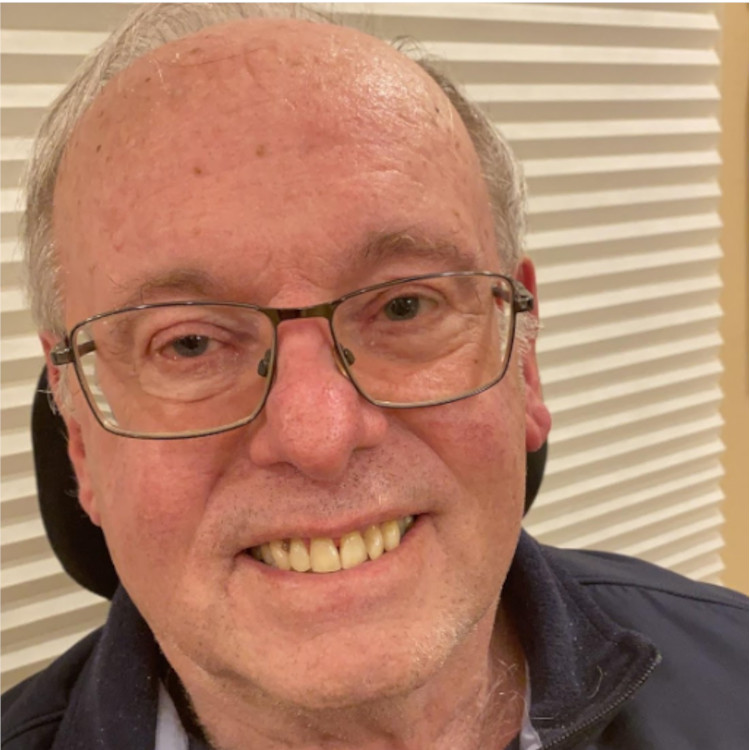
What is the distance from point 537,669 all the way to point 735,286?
1.66 metres

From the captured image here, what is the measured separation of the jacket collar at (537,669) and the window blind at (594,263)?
1.70ft

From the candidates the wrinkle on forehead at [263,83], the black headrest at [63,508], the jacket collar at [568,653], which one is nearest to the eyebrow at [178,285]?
the wrinkle on forehead at [263,83]

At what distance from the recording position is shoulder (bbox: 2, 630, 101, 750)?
988 millimetres

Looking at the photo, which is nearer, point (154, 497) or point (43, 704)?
point (154, 497)

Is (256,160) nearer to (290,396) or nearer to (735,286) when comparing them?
(290,396)

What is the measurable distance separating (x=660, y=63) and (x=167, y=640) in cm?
187

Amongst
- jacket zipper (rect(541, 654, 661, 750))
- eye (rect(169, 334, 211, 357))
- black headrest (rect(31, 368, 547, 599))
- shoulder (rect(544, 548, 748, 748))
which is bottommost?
shoulder (rect(544, 548, 748, 748))

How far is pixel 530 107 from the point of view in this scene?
175cm

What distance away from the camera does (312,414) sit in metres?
0.72

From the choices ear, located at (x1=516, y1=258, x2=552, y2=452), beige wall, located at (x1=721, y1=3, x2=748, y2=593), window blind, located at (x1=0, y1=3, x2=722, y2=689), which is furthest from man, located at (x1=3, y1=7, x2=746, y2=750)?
beige wall, located at (x1=721, y1=3, x2=748, y2=593)

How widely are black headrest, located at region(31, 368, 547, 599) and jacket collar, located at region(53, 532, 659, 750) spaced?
0.16 meters

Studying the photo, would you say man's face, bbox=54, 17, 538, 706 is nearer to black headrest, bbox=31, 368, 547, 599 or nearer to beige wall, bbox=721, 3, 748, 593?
black headrest, bbox=31, 368, 547, 599

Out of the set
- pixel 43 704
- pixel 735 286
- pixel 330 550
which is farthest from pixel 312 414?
pixel 735 286

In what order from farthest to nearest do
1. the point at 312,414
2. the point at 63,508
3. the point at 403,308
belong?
the point at 63,508, the point at 403,308, the point at 312,414
